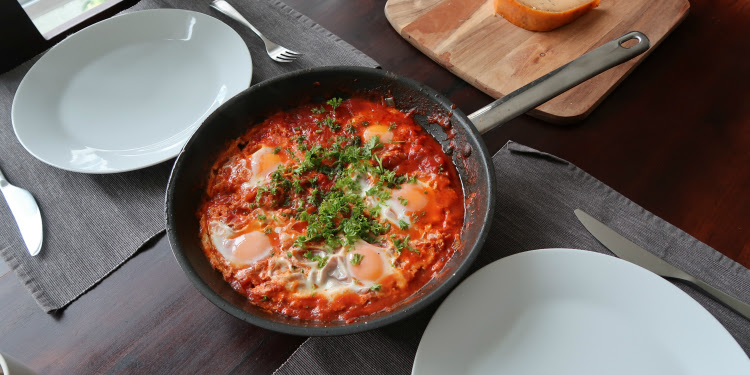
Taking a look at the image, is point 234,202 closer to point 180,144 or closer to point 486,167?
point 180,144

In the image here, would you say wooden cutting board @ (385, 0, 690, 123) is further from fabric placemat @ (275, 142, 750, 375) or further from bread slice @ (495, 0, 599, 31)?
fabric placemat @ (275, 142, 750, 375)

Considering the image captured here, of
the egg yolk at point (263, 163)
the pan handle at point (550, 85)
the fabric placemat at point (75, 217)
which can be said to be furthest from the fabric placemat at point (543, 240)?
the fabric placemat at point (75, 217)

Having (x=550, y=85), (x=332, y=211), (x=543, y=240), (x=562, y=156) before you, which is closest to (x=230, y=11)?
(x=332, y=211)

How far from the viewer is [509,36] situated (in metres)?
2.59

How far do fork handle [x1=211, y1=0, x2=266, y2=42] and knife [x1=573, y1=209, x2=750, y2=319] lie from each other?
6.31ft

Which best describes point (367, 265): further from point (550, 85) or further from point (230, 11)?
point (230, 11)

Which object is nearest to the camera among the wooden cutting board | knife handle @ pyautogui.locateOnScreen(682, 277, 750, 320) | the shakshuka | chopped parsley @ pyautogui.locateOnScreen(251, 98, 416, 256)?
knife handle @ pyautogui.locateOnScreen(682, 277, 750, 320)

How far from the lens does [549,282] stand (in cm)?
158

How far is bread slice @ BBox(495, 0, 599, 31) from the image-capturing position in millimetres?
2484

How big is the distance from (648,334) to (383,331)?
0.85 metres

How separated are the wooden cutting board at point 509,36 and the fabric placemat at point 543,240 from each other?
1.25 ft

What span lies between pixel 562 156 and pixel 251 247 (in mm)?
1415

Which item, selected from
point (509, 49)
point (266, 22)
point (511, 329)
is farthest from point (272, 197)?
point (509, 49)

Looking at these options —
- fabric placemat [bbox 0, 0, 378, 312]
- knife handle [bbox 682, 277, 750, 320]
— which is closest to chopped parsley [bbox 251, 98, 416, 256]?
fabric placemat [bbox 0, 0, 378, 312]
